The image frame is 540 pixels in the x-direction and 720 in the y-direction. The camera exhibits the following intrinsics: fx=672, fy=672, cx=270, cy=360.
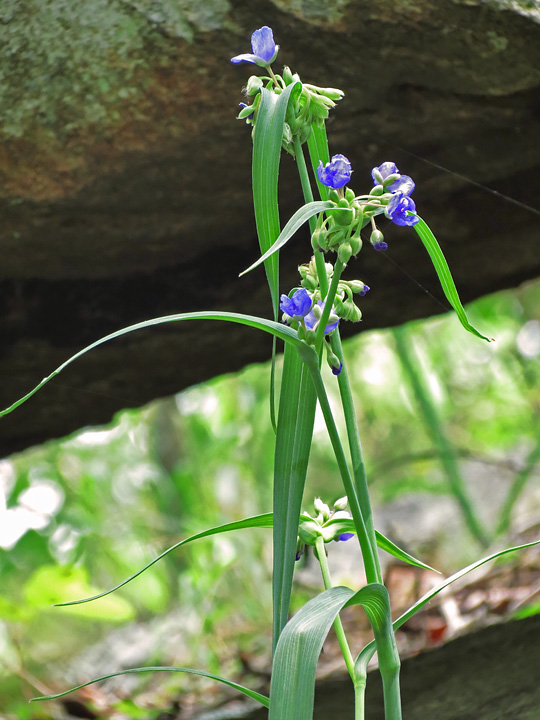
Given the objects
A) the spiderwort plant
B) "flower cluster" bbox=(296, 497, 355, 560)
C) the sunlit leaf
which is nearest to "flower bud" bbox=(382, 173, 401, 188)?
the spiderwort plant

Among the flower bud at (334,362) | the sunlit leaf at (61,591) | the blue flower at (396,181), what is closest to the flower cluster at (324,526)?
the flower bud at (334,362)

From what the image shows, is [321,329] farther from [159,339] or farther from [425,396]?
[425,396]

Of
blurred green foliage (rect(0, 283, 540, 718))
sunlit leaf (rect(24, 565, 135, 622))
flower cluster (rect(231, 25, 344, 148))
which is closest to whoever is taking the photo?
flower cluster (rect(231, 25, 344, 148))

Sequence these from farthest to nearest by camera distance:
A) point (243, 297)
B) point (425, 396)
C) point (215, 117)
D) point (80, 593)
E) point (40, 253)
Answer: point (425, 396) < point (80, 593) < point (243, 297) < point (40, 253) < point (215, 117)

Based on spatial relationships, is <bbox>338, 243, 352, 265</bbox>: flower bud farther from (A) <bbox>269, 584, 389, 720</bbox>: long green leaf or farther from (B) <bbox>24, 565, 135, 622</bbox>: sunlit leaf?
(B) <bbox>24, 565, 135, 622</bbox>: sunlit leaf

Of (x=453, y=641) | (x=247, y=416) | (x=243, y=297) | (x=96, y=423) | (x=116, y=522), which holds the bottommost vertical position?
(x=116, y=522)

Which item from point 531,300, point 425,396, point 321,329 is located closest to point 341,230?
point 321,329

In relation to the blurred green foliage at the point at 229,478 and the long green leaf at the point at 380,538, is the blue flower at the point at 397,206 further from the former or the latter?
the blurred green foliage at the point at 229,478
